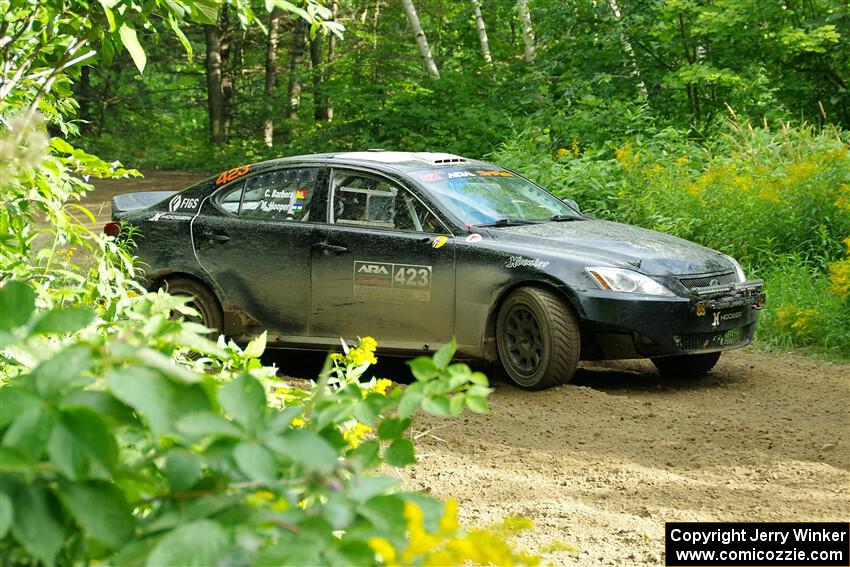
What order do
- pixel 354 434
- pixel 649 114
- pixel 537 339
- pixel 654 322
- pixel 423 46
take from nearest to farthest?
pixel 354 434 < pixel 654 322 < pixel 537 339 < pixel 649 114 < pixel 423 46

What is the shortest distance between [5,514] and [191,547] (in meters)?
0.23

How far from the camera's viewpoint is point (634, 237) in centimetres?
796

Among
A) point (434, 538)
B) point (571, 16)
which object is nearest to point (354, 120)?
point (571, 16)

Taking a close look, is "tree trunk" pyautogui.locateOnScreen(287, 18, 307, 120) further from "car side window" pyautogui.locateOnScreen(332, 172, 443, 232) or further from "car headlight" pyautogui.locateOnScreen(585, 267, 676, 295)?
"car headlight" pyautogui.locateOnScreen(585, 267, 676, 295)

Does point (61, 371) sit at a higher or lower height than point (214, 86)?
lower

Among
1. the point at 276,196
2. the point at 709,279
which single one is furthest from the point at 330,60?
the point at 709,279

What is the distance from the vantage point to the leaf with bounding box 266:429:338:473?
1442 millimetres

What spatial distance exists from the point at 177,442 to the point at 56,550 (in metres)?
0.39

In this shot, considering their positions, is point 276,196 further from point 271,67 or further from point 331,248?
point 271,67

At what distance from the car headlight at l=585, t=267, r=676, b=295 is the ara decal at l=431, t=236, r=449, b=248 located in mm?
1041

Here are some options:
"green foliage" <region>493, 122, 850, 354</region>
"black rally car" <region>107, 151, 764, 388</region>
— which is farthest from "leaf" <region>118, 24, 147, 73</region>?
"green foliage" <region>493, 122, 850, 354</region>

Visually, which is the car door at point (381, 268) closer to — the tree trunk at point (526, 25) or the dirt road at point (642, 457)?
the dirt road at point (642, 457)

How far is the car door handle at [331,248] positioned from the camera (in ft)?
26.4

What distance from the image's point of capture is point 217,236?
859 cm
